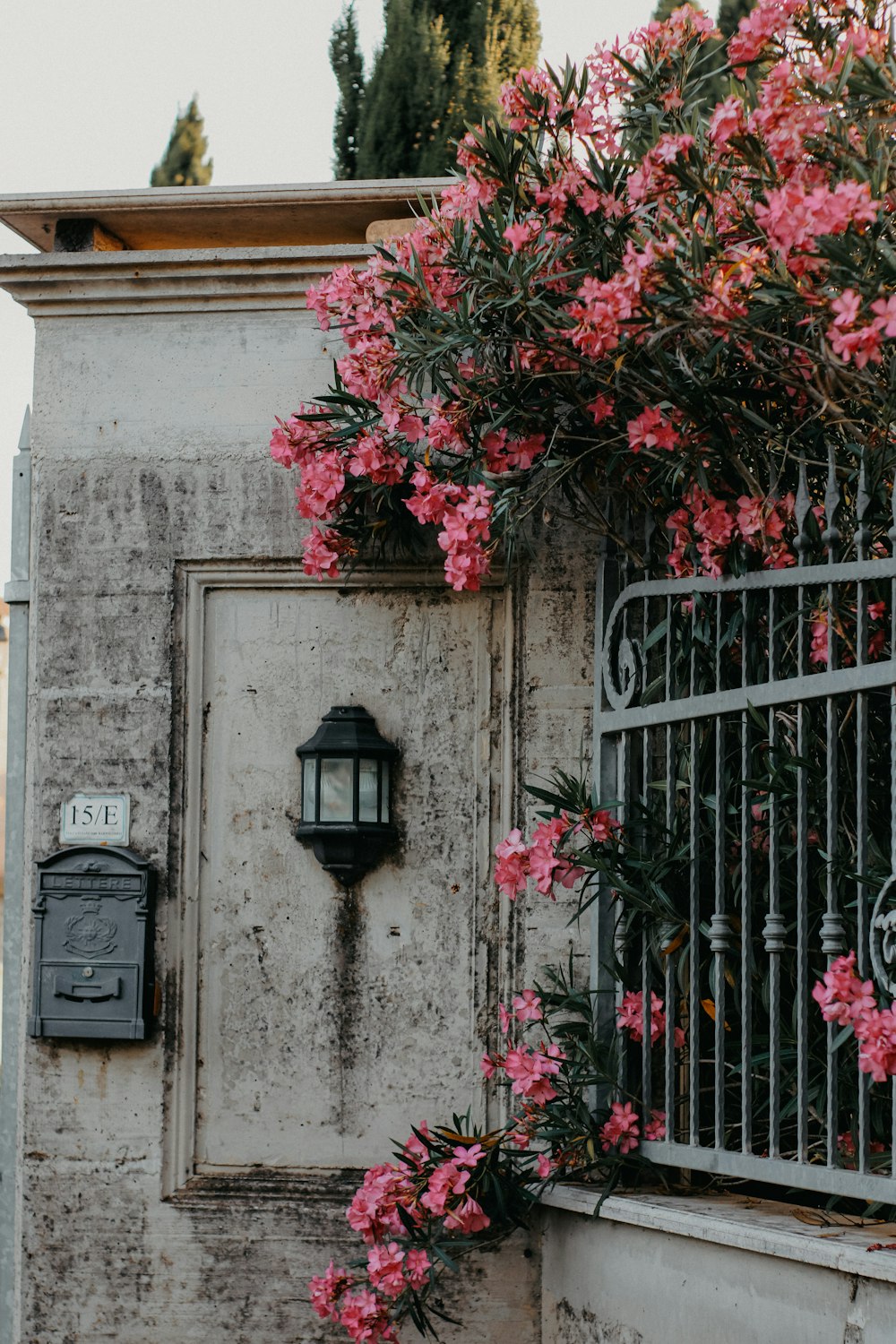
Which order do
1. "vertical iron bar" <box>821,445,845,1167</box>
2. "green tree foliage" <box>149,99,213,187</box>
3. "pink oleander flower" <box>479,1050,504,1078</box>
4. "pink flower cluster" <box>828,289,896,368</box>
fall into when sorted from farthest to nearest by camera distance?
"green tree foliage" <box>149,99,213,187</box>, "pink oleander flower" <box>479,1050,504,1078</box>, "vertical iron bar" <box>821,445,845,1167</box>, "pink flower cluster" <box>828,289,896,368</box>

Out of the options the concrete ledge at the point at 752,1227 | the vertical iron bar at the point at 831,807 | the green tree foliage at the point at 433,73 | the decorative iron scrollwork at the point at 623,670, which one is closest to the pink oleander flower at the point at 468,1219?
the concrete ledge at the point at 752,1227

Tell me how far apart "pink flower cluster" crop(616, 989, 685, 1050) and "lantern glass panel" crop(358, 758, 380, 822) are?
3.05 feet

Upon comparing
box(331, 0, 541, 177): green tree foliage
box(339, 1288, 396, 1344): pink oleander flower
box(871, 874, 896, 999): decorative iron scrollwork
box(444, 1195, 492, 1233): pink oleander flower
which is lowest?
box(339, 1288, 396, 1344): pink oleander flower

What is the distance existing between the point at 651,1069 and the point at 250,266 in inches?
107

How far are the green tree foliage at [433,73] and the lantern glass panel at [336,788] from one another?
22.9 ft

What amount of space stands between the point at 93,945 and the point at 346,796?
0.90 meters

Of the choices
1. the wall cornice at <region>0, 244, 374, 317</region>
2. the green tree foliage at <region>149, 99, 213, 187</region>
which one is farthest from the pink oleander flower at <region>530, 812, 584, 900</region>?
the green tree foliage at <region>149, 99, 213, 187</region>

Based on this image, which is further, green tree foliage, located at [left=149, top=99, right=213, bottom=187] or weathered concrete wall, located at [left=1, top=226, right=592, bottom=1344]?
green tree foliage, located at [left=149, top=99, right=213, bottom=187]

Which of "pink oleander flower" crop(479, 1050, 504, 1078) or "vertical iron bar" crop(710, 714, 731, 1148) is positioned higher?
"vertical iron bar" crop(710, 714, 731, 1148)

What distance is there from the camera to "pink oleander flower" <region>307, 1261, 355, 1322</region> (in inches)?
141

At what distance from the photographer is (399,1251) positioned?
3.42m

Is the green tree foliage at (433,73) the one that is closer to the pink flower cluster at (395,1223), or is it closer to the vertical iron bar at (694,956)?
the vertical iron bar at (694,956)

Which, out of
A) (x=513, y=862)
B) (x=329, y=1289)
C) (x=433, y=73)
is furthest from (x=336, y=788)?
(x=433, y=73)

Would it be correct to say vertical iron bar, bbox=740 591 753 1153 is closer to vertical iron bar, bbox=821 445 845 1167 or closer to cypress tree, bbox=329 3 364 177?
vertical iron bar, bbox=821 445 845 1167
